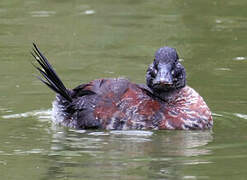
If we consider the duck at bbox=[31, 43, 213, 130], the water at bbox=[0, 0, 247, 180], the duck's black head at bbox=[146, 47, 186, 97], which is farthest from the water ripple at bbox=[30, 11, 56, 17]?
the duck's black head at bbox=[146, 47, 186, 97]

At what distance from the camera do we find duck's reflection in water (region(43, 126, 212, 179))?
26.4ft

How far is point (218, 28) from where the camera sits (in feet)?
50.4

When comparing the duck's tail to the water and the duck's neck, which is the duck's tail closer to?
the water

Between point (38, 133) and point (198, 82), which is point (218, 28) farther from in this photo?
point (38, 133)

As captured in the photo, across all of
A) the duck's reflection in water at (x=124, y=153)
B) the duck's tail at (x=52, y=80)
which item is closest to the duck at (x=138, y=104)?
the duck's tail at (x=52, y=80)

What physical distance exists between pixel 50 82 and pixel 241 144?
2541mm

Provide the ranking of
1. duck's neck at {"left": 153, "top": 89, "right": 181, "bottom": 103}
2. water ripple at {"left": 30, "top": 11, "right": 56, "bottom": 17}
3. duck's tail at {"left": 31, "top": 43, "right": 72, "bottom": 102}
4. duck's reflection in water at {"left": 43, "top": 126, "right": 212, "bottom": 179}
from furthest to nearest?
water ripple at {"left": 30, "top": 11, "right": 56, "bottom": 17}, duck's neck at {"left": 153, "top": 89, "right": 181, "bottom": 103}, duck's tail at {"left": 31, "top": 43, "right": 72, "bottom": 102}, duck's reflection in water at {"left": 43, "top": 126, "right": 212, "bottom": 179}

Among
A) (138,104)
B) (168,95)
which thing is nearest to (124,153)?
→ (138,104)

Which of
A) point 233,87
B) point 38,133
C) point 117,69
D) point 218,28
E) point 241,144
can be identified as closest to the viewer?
point 241,144

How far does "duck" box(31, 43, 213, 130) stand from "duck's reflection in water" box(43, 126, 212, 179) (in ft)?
0.46

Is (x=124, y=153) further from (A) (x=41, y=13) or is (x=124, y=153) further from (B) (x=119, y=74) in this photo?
(A) (x=41, y=13)

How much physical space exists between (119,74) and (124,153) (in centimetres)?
394

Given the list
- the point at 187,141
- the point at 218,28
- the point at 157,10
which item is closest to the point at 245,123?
the point at 187,141

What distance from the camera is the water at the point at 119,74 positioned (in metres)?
8.36
